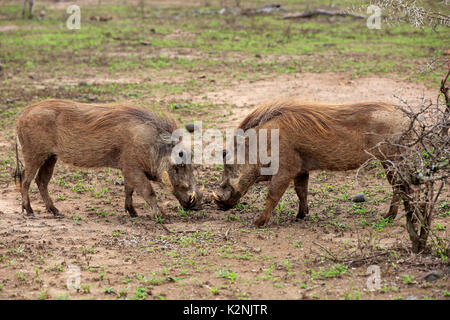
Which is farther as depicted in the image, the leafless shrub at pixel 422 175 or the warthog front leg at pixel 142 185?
the warthog front leg at pixel 142 185

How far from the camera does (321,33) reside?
590 inches

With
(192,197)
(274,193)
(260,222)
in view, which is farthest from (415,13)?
(192,197)

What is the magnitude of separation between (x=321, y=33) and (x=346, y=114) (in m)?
9.61

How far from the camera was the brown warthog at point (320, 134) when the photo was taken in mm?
5730

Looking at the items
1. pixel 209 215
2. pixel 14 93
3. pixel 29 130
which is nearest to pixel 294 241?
pixel 209 215

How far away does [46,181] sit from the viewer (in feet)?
21.5

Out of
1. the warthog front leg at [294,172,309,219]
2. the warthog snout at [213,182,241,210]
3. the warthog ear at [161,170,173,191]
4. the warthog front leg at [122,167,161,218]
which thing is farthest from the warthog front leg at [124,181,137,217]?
the warthog front leg at [294,172,309,219]

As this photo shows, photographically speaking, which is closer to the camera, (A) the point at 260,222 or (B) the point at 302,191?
(A) the point at 260,222

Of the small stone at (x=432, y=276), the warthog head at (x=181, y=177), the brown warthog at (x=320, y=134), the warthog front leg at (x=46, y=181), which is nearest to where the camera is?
the small stone at (x=432, y=276)

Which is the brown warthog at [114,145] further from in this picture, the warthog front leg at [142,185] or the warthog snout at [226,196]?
the warthog snout at [226,196]

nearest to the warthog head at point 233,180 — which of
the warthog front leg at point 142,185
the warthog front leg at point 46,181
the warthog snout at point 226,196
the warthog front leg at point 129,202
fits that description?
the warthog snout at point 226,196

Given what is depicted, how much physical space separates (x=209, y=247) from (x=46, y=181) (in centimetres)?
225

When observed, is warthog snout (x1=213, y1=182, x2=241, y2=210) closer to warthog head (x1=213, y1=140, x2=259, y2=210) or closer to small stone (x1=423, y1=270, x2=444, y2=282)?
warthog head (x1=213, y1=140, x2=259, y2=210)

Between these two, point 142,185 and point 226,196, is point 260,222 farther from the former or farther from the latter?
point 142,185
